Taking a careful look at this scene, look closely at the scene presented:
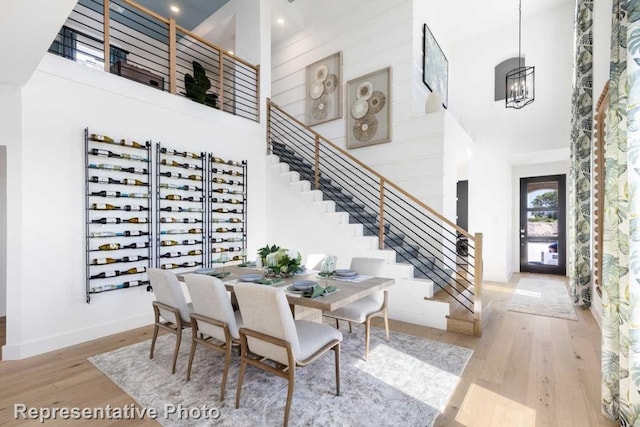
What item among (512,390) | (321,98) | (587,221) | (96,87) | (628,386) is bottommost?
(512,390)

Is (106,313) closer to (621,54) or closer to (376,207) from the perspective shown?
(376,207)

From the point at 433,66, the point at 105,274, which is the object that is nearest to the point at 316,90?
the point at 433,66

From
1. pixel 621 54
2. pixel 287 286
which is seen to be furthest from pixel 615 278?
pixel 287 286

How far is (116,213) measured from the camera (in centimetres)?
354

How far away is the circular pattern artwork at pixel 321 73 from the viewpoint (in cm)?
612

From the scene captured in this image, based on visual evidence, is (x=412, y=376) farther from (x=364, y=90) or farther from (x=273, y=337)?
(x=364, y=90)

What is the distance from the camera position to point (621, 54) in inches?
73.2

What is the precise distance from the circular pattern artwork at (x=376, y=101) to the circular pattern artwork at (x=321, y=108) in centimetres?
96

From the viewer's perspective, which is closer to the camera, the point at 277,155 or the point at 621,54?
the point at 621,54

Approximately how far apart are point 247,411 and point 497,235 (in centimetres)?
638

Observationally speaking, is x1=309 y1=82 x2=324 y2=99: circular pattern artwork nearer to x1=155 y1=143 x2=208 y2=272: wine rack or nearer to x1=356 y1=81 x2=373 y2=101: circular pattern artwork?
x1=356 y1=81 x2=373 y2=101: circular pattern artwork

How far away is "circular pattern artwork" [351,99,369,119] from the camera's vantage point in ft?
18.1

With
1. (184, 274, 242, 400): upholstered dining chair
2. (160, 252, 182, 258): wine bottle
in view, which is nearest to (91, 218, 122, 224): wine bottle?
(160, 252, 182, 258): wine bottle

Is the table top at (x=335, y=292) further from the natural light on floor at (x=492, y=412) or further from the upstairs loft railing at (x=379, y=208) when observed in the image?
the upstairs loft railing at (x=379, y=208)
